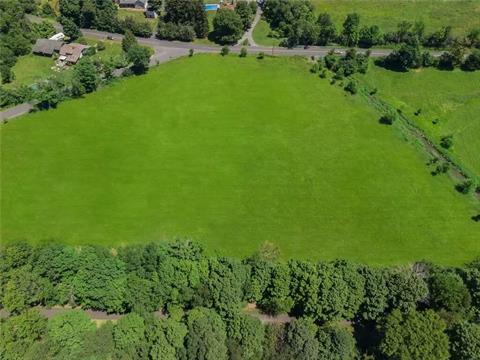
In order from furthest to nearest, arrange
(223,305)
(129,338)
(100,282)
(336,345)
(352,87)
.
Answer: (352,87)
(100,282)
(223,305)
(336,345)
(129,338)

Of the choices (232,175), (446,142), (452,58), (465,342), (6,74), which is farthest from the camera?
(452,58)

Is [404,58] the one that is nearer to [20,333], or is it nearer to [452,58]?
[452,58]

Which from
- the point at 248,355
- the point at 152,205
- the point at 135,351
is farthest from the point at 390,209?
the point at 135,351

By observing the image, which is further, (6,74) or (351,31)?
(351,31)

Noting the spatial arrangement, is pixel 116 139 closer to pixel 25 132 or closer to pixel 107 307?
pixel 25 132

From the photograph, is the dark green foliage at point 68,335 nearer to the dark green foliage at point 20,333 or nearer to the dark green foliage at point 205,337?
the dark green foliage at point 20,333

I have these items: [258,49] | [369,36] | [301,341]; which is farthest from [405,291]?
[258,49]

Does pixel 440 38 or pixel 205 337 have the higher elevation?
pixel 440 38
